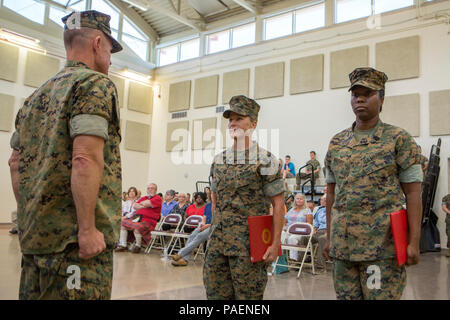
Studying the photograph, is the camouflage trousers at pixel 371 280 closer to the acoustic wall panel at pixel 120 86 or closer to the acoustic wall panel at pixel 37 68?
the acoustic wall panel at pixel 37 68

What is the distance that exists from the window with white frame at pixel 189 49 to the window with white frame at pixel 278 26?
130 inches

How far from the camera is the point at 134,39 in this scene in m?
16.0

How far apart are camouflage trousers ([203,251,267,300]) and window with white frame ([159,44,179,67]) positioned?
49.5 ft

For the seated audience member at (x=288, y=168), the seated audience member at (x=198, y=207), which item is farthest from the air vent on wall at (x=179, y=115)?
the seated audience member at (x=198, y=207)

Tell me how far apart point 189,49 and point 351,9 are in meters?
6.99

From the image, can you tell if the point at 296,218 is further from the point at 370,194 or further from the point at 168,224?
the point at 370,194

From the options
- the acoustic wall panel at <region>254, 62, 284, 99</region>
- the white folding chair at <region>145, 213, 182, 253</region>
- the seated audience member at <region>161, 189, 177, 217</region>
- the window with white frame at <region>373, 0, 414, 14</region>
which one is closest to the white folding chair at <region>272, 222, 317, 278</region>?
the white folding chair at <region>145, 213, 182, 253</region>

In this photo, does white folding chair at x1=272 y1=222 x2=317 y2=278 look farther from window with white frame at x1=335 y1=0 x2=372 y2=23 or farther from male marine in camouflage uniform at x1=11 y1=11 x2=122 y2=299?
window with white frame at x1=335 y1=0 x2=372 y2=23

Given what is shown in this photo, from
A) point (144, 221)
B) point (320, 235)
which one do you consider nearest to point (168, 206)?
point (144, 221)

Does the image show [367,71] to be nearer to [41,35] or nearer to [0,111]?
[0,111]

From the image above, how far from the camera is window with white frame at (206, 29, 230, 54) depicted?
577 inches
